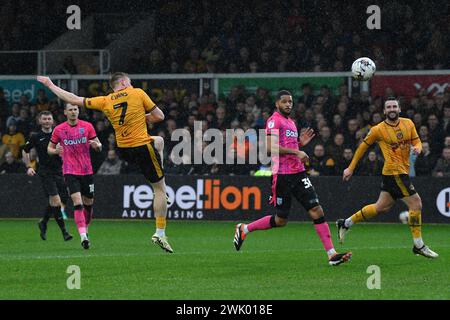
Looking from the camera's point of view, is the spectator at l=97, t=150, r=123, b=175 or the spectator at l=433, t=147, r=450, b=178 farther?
the spectator at l=97, t=150, r=123, b=175

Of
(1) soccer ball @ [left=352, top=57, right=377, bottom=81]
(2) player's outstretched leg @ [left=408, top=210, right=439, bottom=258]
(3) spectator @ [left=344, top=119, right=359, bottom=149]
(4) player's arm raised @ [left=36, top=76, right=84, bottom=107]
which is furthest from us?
(3) spectator @ [left=344, top=119, right=359, bottom=149]

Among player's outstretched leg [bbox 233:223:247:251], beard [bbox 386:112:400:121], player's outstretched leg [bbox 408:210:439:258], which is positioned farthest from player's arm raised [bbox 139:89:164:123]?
player's outstretched leg [bbox 408:210:439:258]

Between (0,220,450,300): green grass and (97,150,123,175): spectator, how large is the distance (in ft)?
18.3

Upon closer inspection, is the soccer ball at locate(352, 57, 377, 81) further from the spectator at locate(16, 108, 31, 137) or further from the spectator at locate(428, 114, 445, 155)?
the spectator at locate(16, 108, 31, 137)

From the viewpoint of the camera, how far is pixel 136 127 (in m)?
15.0

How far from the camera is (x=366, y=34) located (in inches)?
1120

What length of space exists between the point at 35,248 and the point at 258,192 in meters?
8.26

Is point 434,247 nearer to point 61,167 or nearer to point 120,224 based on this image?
point 61,167

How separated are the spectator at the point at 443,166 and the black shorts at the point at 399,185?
26.7 ft

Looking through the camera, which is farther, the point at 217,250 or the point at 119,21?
the point at 119,21

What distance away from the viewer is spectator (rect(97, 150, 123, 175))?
85.8 feet

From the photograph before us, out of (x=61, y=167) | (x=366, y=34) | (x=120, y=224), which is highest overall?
(x=366, y=34)

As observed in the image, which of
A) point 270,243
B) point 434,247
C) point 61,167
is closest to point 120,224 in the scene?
point 61,167

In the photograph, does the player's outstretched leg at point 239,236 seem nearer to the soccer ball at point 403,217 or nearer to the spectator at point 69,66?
the soccer ball at point 403,217
